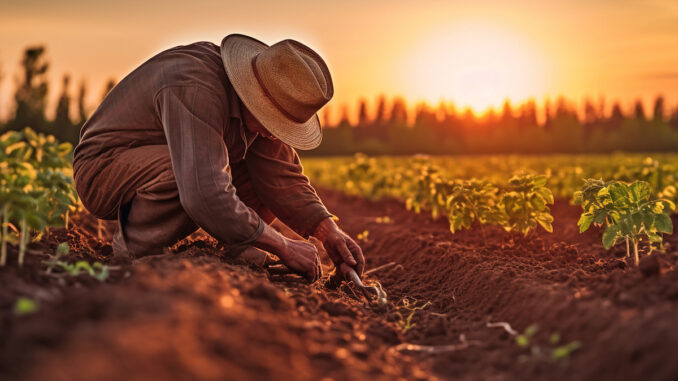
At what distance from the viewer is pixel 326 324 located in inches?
95.7

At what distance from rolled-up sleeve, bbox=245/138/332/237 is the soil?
440 mm

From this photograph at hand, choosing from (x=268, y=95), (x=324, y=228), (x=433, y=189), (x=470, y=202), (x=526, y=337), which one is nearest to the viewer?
(x=526, y=337)

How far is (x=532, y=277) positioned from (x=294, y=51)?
1783 millimetres

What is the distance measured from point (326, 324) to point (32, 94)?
116ft

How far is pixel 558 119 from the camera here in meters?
71.5

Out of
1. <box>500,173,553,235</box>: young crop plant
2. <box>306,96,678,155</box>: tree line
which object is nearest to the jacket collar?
<box>500,173,553,235</box>: young crop plant

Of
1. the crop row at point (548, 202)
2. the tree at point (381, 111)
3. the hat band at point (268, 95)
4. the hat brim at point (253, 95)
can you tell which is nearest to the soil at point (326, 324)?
the crop row at point (548, 202)

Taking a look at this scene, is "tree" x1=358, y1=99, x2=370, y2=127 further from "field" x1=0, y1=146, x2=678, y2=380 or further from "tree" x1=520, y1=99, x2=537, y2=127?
"field" x1=0, y1=146, x2=678, y2=380

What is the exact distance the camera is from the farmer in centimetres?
297

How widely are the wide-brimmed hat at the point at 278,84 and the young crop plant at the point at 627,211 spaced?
5.46 ft

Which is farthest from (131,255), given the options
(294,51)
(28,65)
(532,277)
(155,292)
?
(28,65)

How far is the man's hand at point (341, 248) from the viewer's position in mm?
3492

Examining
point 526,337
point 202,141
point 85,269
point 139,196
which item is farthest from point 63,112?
point 526,337

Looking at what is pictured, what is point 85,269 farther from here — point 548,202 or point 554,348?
point 548,202
